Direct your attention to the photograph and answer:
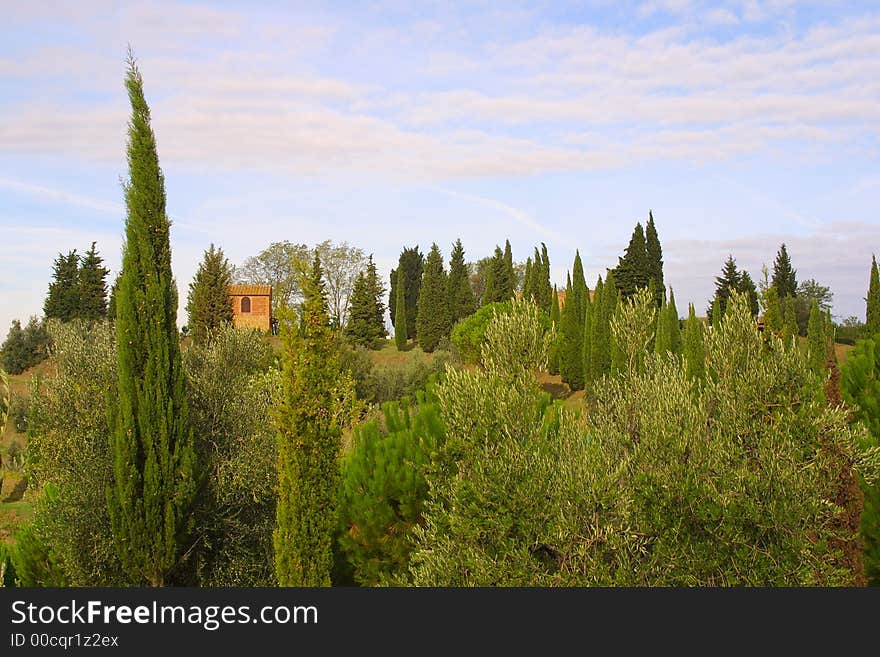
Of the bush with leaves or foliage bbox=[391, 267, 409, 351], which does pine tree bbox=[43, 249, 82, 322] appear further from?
the bush with leaves

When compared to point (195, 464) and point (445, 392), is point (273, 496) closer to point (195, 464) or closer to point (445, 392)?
point (195, 464)

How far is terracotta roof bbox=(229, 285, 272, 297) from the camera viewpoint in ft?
207

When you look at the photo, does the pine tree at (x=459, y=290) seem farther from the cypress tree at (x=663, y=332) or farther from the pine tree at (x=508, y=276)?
the cypress tree at (x=663, y=332)

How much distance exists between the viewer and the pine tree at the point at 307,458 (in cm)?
1148

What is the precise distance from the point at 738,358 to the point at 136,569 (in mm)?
10403

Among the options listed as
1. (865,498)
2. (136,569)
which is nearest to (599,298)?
(865,498)

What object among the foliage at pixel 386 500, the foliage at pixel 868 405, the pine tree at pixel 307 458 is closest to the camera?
the pine tree at pixel 307 458

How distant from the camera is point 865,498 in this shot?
43.0 ft

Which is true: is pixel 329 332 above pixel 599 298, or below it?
below

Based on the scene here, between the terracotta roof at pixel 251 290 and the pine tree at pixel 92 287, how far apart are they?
11257mm

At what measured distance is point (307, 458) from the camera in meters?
11.7

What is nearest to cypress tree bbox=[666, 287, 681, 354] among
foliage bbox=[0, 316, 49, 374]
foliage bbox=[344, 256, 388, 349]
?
foliage bbox=[344, 256, 388, 349]

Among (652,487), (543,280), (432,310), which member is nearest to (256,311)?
(432,310)

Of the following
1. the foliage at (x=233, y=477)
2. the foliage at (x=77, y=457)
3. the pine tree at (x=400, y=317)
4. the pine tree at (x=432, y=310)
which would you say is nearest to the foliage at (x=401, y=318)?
Result: the pine tree at (x=400, y=317)
